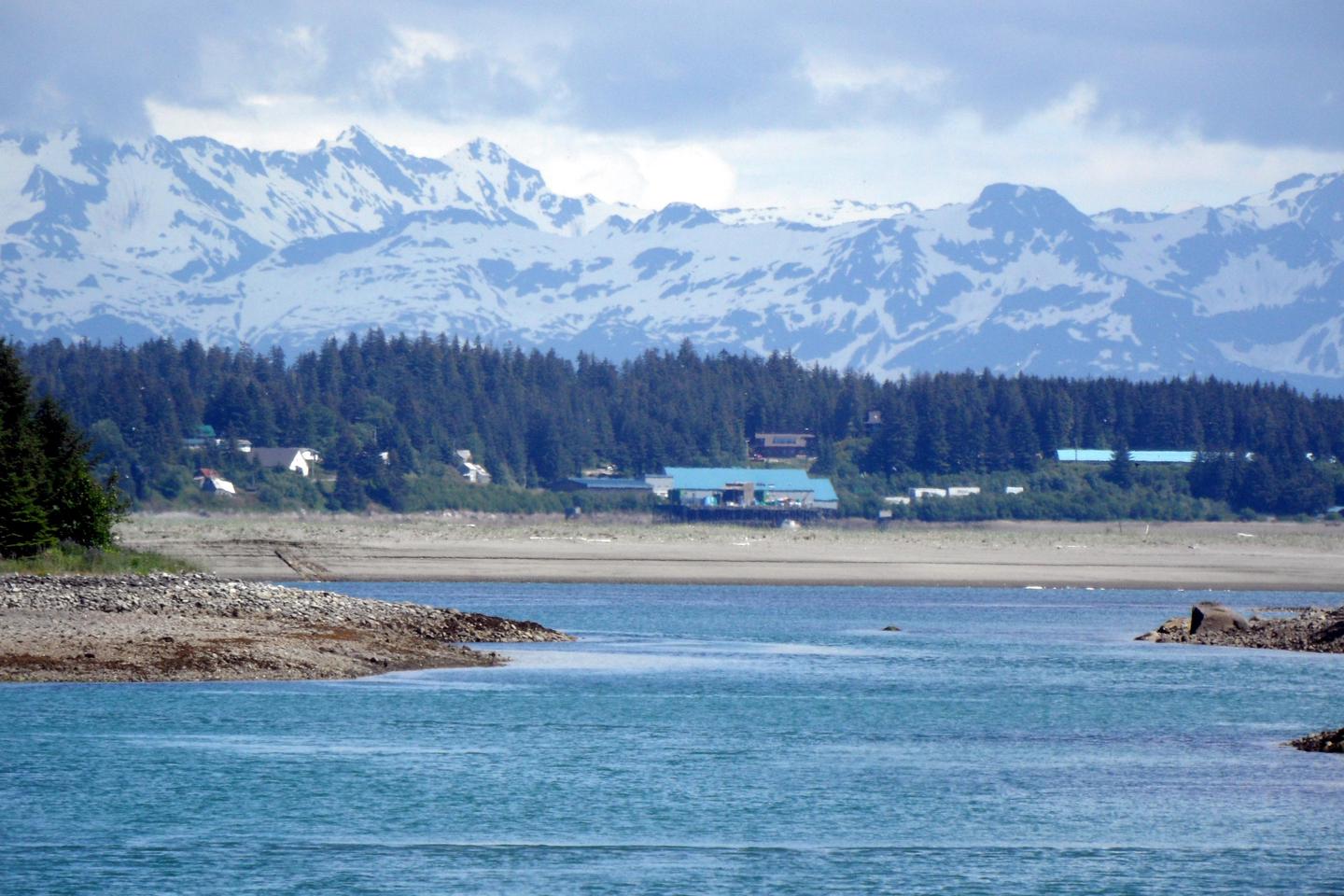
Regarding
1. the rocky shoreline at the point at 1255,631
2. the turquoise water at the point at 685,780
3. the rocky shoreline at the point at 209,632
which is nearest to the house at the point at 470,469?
the rocky shoreline at the point at 1255,631

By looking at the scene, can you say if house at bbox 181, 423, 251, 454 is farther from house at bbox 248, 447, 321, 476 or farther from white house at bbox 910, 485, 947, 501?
white house at bbox 910, 485, 947, 501

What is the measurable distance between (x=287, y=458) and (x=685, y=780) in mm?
142024

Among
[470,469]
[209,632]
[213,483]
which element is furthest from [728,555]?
[470,469]

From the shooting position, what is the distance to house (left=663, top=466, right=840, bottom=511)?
534 ft

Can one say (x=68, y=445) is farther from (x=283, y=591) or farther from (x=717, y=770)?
(x=717, y=770)

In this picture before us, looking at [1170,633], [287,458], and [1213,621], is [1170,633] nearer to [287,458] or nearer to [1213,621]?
[1213,621]

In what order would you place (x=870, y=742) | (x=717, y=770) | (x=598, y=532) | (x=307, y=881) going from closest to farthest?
(x=307, y=881)
(x=717, y=770)
(x=870, y=742)
(x=598, y=532)

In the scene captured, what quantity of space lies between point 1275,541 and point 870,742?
10200 centimetres

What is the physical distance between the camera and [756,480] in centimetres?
16762

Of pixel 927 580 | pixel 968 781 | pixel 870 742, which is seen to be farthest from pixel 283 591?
pixel 927 580

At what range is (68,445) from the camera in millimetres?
59312

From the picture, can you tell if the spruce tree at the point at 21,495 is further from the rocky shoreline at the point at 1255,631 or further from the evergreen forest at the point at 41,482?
the rocky shoreline at the point at 1255,631

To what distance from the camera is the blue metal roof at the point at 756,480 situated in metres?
166

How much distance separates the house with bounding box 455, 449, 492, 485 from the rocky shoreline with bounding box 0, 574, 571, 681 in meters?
133
